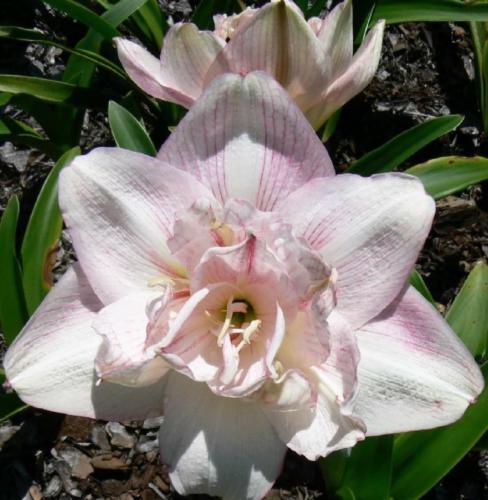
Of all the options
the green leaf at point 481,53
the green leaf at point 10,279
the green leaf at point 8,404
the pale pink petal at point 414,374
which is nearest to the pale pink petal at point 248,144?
the pale pink petal at point 414,374

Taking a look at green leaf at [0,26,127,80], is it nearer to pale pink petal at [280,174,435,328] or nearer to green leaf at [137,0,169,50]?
green leaf at [137,0,169,50]

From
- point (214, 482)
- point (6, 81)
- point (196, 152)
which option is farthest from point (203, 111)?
point (6, 81)

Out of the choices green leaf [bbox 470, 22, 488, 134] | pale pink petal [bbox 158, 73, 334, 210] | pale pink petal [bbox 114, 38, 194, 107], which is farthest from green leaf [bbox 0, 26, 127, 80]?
green leaf [bbox 470, 22, 488, 134]

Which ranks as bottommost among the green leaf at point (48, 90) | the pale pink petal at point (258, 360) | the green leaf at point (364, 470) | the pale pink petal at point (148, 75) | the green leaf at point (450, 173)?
the green leaf at point (364, 470)

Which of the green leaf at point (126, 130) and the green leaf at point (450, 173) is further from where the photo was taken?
the green leaf at point (450, 173)

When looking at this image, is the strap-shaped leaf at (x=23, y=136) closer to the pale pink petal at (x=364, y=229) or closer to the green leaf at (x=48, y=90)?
the green leaf at (x=48, y=90)

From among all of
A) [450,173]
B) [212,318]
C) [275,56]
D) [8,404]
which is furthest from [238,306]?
[450,173]
